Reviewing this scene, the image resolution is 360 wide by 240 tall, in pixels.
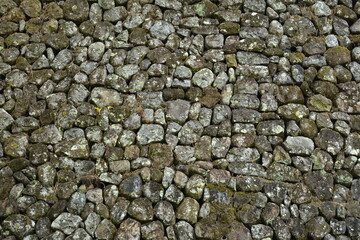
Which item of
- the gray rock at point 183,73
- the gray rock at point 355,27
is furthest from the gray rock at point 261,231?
the gray rock at point 355,27

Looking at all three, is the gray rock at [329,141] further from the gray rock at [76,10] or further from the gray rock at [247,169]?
the gray rock at [76,10]

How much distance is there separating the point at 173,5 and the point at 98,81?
66.4 inches

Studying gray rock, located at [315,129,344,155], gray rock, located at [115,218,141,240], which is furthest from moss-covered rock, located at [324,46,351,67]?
gray rock, located at [115,218,141,240]

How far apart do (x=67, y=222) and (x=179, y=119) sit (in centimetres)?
193

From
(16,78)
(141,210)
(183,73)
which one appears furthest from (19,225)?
(183,73)

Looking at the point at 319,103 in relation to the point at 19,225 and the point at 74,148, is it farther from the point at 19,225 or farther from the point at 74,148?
the point at 19,225

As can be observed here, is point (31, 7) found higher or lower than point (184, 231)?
higher

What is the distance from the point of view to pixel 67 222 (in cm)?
517

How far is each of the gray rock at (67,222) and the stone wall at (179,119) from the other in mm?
13

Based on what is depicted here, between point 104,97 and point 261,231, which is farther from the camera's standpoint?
point 104,97

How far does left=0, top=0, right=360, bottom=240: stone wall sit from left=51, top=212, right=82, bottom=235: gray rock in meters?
0.01

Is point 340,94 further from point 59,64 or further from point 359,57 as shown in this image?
point 59,64

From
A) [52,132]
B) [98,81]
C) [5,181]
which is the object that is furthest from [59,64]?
[5,181]

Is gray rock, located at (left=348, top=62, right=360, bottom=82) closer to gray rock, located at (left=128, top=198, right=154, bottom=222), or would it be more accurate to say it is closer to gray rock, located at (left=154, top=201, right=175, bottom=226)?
gray rock, located at (left=154, top=201, right=175, bottom=226)
